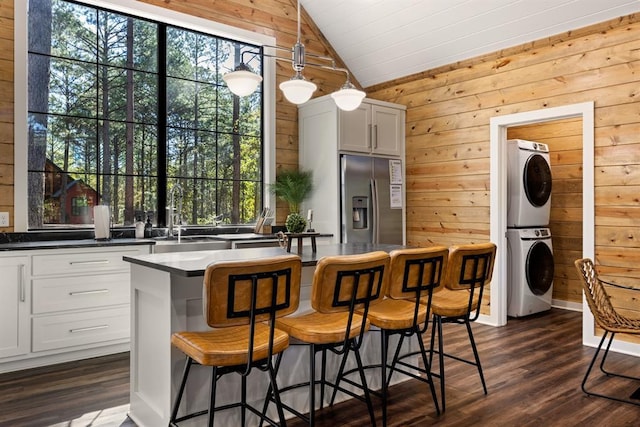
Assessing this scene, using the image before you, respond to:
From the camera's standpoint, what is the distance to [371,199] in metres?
5.20

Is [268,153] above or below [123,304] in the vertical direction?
above

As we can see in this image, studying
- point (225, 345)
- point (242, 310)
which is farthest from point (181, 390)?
point (242, 310)

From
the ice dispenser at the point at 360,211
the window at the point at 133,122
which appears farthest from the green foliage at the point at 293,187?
the ice dispenser at the point at 360,211

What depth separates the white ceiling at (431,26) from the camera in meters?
4.08

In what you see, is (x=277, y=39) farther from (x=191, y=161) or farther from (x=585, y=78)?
(x=585, y=78)

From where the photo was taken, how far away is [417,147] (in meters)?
5.48

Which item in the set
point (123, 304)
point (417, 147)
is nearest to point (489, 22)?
point (417, 147)

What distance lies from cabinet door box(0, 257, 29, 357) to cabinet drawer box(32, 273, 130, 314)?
0.08m

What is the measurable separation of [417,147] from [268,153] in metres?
1.67

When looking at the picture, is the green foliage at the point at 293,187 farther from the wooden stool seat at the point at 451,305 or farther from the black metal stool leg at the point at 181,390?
the black metal stool leg at the point at 181,390

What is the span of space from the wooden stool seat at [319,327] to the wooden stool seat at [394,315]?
0.07 m

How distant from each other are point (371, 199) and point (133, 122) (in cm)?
247

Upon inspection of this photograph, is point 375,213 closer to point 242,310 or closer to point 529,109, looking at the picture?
point 529,109

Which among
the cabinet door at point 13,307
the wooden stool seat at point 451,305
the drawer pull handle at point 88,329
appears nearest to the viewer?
the wooden stool seat at point 451,305
